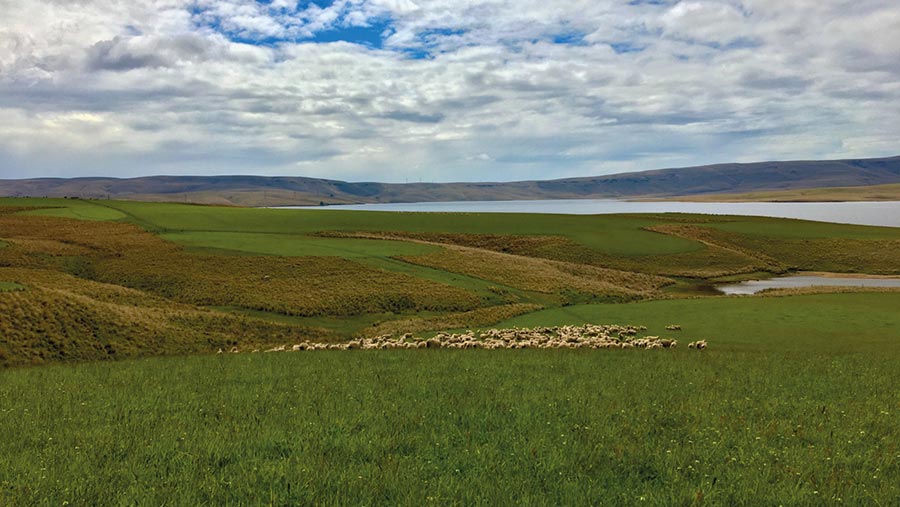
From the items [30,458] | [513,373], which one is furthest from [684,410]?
[30,458]

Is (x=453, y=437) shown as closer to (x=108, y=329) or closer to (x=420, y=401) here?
(x=420, y=401)

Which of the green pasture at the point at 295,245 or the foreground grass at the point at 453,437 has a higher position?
the green pasture at the point at 295,245

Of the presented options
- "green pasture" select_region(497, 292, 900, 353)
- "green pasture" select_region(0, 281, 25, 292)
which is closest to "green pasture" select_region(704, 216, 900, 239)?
"green pasture" select_region(497, 292, 900, 353)

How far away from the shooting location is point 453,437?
37.0 feet

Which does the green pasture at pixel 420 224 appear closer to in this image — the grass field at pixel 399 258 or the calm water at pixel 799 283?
the grass field at pixel 399 258

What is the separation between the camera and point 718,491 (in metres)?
8.63

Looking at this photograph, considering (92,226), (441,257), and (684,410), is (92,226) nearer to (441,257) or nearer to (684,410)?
(441,257)

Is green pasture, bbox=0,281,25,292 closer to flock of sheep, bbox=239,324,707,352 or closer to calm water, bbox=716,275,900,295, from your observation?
flock of sheep, bbox=239,324,707,352

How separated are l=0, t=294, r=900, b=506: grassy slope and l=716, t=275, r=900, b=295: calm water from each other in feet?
146

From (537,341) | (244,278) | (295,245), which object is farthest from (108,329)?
(295,245)

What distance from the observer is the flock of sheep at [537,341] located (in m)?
27.9

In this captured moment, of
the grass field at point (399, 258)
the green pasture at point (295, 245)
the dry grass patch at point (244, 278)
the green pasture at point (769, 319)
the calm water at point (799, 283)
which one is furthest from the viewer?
the green pasture at point (295, 245)

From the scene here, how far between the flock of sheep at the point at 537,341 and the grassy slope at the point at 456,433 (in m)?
6.54

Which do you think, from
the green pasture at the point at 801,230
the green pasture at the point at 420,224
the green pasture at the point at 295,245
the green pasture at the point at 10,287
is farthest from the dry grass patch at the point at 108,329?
the green pasture at the point at 801,230
